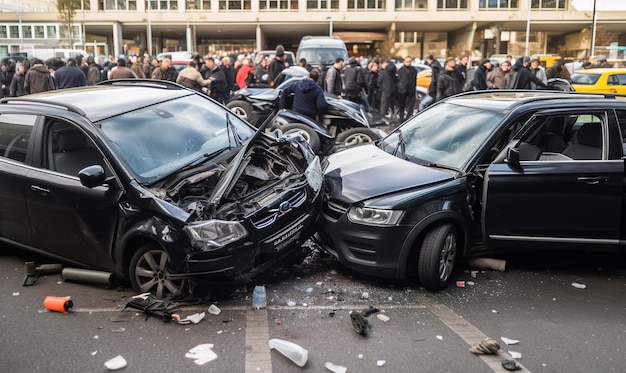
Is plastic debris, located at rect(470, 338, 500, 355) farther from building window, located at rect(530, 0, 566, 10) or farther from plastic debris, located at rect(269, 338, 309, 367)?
building window, located at rect(530, 0, 566, 10)

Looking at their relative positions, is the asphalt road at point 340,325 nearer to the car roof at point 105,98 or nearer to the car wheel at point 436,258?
the car wheel at point 436,258

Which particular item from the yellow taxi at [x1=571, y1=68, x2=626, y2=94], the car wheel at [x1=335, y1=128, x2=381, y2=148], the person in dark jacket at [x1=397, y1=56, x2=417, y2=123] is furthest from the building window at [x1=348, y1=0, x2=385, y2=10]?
the car wheel at [x1=335, y1=128, x2=381, y2=148]

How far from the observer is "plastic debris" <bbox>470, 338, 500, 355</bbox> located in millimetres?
3916

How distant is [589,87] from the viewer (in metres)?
15.8

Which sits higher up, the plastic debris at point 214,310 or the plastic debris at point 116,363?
the plastic debris at point 214,310

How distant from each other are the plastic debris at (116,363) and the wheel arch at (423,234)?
2359mm

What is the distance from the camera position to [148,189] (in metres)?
4.54

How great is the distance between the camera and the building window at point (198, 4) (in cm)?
5809

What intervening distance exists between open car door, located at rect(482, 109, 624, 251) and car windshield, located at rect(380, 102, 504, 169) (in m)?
0.35

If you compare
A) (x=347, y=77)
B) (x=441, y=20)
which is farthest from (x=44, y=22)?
(x=347, y=77)

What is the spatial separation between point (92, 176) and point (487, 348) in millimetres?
3296

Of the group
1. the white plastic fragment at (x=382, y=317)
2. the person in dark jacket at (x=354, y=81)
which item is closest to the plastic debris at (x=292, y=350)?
the white plastic fragment at (x=382, y=317)

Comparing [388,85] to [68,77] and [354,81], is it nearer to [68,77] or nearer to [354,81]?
[354,81]

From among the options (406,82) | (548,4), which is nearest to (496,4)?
(548,4)
